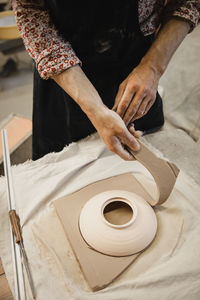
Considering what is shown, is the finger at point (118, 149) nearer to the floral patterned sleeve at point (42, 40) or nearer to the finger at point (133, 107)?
the finger at point (133, 107)

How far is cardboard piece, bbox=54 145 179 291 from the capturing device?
90 cm

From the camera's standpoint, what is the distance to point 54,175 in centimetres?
126

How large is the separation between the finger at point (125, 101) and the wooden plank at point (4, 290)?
2.47ft

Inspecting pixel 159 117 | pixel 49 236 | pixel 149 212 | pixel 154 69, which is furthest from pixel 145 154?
pixel 159 117

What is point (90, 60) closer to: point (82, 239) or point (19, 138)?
point (82, 239)

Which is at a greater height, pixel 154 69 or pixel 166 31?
pixel 166 31

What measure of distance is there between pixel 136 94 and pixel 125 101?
6 cm

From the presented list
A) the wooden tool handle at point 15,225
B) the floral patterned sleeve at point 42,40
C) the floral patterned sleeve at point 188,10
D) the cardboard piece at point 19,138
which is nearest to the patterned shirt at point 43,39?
the floral patterned sleeve at point 42,40

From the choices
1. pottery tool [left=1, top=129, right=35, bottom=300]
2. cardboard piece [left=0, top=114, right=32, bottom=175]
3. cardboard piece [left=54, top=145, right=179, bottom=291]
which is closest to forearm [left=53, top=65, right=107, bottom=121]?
cardboard piece [left=54, top=145, right=179, bottom=291]

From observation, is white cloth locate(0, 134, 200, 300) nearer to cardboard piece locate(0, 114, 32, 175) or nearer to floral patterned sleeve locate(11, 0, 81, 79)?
floral patterned sleeve locate(11, 0, 81, 79)

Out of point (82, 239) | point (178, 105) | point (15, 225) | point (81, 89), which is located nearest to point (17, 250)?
point (15, 225)

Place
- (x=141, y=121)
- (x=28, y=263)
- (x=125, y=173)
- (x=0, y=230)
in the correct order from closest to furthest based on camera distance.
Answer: (x=28, y=263) < (x=0, y=230) < (x=125, y=173) < (x=141, y=121)

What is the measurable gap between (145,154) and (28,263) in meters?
0.58

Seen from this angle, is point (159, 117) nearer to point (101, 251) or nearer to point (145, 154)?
point (145, 154)
